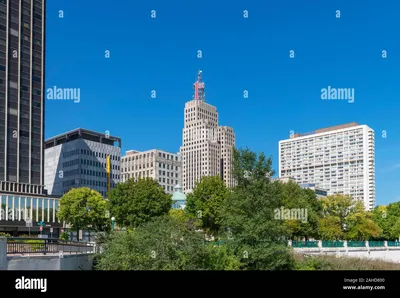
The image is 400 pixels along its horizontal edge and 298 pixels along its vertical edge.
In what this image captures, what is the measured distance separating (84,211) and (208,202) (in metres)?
20.3

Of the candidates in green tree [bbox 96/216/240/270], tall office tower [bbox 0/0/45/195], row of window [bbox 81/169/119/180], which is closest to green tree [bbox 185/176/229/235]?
green tree [bbox 96/216/240/270]

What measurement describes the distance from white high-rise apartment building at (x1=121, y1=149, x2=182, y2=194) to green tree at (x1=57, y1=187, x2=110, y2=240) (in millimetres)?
88455

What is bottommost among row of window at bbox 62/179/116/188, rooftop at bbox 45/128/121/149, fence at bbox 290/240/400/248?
fence at bbox 290/240/400/248

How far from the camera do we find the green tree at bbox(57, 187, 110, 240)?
248ft

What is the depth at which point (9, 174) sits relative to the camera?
313 ft

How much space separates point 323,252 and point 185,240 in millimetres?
30841

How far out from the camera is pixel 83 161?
139750 millimetres

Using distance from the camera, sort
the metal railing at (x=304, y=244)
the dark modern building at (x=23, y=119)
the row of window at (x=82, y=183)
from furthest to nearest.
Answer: the row of window at (x=82, y=183) < the dark modern building at (x=23, y=119) < the metal railing at (x=304, y=244)

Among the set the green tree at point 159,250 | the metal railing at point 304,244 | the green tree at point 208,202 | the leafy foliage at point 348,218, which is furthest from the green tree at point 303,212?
the green tree at point 159,250

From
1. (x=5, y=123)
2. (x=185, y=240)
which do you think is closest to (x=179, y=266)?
(x=185, y=240)

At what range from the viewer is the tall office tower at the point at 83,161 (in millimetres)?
139500

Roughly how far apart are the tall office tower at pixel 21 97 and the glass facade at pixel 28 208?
226 cm

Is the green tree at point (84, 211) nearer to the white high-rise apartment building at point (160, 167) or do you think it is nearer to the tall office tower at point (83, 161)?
the tall office tower at point (83, 161)

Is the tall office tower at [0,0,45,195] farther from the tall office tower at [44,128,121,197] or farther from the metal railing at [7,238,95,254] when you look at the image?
the metal railing at [7,238,95,254]
